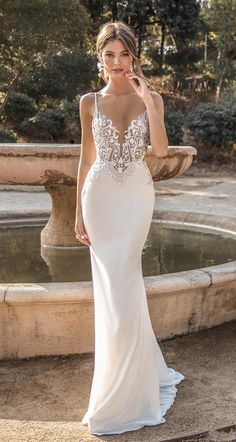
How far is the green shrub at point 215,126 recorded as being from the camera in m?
15.4

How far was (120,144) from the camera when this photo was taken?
2582mm

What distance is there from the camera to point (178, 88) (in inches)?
949

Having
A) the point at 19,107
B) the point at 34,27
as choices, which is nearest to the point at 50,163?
the point at 34,27

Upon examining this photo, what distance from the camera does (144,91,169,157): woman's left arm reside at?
8.17 feet

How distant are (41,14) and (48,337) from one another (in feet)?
44.4

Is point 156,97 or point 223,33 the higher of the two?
point 223,33

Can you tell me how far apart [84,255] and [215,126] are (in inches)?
450

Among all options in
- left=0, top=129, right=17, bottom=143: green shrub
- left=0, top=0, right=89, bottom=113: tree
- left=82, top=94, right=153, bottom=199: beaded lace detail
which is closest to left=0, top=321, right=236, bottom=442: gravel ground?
left=82, top=94, right=153, bottom=199: beaded lace detail

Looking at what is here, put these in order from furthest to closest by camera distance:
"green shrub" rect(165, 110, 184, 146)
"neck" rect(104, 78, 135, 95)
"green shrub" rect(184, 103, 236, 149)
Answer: "green shrub" rect(165, 110, 184, 146) < "green shrub" rect(184, 103, 236, 149) < "neck" rect(104, 78, 135, 95)

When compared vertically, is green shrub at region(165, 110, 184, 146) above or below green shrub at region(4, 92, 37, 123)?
below

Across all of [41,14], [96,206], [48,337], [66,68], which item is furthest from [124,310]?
[66,68]

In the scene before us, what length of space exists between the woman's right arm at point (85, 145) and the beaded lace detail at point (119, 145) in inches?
2.6

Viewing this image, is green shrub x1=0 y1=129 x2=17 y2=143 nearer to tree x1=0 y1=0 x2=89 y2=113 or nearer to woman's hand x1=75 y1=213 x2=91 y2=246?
tree x1=0 y1=0 x2=89 y2=113

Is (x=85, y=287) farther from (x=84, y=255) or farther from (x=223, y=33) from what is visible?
(x=223, y=33)
